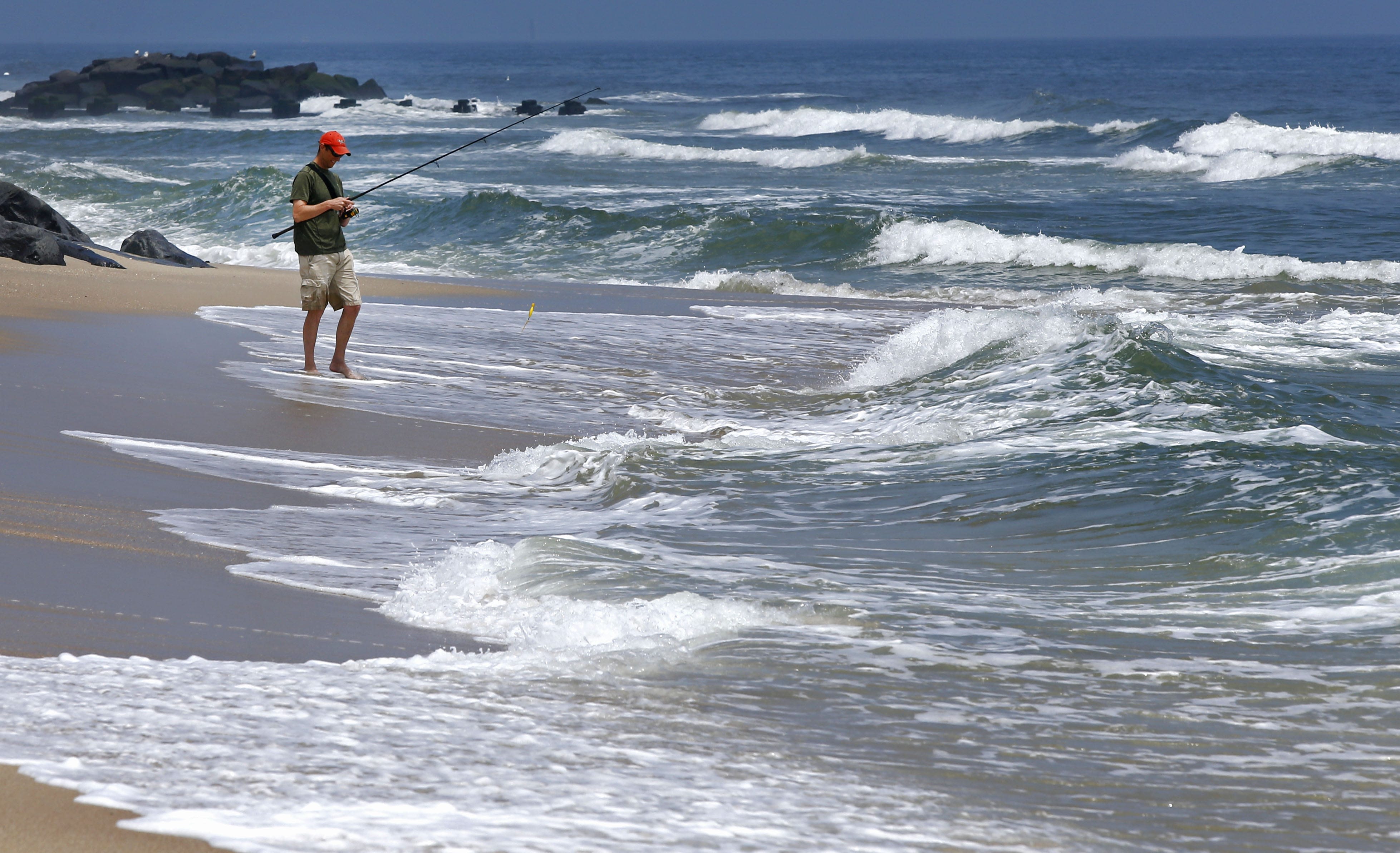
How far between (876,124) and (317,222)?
39.7 meters

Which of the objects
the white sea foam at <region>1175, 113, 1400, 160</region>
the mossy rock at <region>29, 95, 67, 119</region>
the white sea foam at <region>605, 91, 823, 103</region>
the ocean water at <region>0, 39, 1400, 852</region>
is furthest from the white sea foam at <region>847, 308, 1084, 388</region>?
the white sea foam at <region>605, 91, 823, 103</region>

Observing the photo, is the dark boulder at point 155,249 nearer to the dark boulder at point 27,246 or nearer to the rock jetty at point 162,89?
the dark boulder at point 27,246

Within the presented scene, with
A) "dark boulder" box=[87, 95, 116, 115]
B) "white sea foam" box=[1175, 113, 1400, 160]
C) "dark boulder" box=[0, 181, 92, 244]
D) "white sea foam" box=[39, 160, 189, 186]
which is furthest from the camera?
"dark boulder" box=[87, 95, 116, 115]

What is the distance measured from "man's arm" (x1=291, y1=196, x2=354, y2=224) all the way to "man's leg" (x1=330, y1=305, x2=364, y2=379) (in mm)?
614

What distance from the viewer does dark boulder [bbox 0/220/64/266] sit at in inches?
445

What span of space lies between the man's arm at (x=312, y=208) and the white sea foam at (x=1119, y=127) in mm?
31389

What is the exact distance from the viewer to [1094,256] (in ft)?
54.3

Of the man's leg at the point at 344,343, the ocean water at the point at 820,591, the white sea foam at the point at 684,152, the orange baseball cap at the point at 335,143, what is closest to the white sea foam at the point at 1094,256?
the ocean water at the point at 820,591

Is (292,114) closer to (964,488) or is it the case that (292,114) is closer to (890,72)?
(890,72)

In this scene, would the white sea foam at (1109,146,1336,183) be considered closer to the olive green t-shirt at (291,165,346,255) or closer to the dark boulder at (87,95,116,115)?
the olive green t-shirt at (291,165,346,255)

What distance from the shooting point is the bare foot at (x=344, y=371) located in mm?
7820

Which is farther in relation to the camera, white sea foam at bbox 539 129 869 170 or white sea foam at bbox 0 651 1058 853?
white sea foam at bbox 539 129 869 170

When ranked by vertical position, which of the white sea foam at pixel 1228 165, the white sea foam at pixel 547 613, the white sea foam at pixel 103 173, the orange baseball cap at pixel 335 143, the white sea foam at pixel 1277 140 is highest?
the white sea foam at pixel 1277 140

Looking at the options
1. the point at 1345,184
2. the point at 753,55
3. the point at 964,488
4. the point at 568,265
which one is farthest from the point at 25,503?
the point at 753,55
